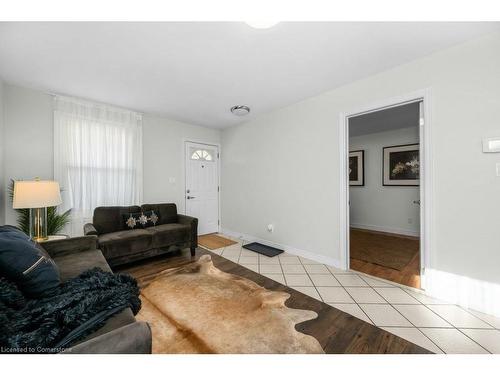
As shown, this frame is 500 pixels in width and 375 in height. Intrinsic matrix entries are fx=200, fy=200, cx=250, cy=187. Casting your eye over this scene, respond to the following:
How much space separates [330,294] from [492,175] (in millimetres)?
1771

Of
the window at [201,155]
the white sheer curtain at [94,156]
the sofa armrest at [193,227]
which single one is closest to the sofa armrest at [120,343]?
the sofa armrest at [193,227]

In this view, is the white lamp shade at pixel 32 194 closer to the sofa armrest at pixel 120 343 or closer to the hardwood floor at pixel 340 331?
the hardwood floor at pixel 340 331

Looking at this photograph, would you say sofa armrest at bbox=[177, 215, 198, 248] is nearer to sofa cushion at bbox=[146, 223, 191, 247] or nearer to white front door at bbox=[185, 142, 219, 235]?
sofa cushion at bbox=[146, 223, 191, 247]

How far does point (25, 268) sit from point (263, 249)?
2821mm

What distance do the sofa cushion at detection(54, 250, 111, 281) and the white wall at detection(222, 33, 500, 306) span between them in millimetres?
2511

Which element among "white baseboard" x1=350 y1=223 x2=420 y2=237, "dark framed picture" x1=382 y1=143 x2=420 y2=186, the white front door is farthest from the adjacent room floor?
"dark framed picture" x1=382 y1=143 x2=420 y2=186

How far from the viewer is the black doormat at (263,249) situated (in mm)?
3260

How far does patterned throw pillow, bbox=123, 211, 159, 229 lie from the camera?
305 cm

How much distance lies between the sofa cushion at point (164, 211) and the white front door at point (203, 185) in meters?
0.63

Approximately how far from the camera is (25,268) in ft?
3.83

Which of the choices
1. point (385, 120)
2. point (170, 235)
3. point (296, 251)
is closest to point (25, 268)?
point (170, 235)

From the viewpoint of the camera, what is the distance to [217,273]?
2527 millimetres

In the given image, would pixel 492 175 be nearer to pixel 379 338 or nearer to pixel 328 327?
pixel 379 338
